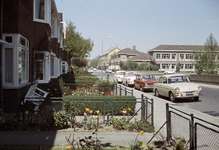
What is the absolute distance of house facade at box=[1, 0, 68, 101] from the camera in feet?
28.9

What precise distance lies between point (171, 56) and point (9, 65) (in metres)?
77.1

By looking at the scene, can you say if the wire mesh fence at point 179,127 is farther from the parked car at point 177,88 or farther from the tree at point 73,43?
the tree at point 73,43

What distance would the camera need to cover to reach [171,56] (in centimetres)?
8125

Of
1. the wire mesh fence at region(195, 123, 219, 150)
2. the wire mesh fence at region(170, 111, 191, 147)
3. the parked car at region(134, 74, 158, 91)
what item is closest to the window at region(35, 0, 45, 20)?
the wire mesh fence at region(170, 111, 191, 147)

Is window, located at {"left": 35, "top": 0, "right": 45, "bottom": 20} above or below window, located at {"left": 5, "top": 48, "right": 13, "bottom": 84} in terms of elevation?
above

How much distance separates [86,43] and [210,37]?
23024 mm

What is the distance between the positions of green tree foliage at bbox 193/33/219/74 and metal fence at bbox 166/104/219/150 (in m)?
29.6

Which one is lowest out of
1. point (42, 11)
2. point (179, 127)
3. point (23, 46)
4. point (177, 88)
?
point (179, 127)

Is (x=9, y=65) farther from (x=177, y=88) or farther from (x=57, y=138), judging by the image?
(x=177, y=88)

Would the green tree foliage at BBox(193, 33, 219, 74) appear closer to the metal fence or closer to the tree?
the tree

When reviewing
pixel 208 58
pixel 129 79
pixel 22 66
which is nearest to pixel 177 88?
pixel 22 66

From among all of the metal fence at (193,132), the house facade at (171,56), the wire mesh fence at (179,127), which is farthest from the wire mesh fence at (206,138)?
the house facade at (171,56)

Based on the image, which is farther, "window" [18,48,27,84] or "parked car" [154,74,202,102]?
"parked car" [154,74,202,102]

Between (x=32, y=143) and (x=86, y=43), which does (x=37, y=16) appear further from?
(x=86, y=43)
